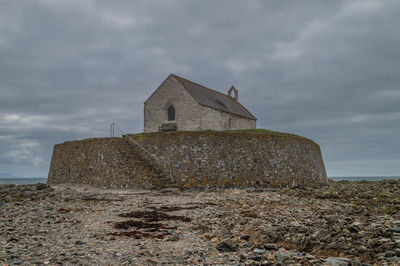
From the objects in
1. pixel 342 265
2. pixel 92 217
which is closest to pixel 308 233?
pixel 342 265

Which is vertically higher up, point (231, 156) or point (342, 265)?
point (231, 156)

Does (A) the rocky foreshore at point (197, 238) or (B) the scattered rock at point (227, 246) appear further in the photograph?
(B) the scattered rock at point (227, 246)

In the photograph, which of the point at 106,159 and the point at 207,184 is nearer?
the point at 207,184

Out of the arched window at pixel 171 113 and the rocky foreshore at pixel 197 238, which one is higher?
the arched window at pixel 171 113

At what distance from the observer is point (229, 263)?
5.32m

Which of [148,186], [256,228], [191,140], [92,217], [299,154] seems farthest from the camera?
[299,154]

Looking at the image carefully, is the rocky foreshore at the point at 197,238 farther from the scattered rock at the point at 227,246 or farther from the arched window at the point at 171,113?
the arched window at the point at 171,113

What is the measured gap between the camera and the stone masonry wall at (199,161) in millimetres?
19719

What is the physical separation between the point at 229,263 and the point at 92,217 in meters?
6.23

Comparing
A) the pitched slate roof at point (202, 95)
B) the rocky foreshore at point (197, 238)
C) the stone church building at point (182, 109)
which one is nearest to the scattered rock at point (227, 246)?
the rocky foreshore at point (197, 238)

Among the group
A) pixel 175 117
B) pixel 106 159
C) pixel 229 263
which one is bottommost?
pixel 229 263

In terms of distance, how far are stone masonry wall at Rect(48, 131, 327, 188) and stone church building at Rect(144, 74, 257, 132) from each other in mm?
7156

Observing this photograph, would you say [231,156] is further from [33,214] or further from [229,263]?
[229,263]

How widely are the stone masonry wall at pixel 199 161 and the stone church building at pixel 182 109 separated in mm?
7156
